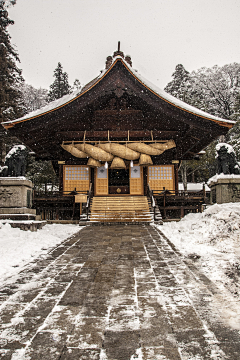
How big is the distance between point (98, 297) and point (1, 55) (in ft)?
77.9

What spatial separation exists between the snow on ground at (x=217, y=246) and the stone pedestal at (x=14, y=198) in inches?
188

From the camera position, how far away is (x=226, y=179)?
30.9ft

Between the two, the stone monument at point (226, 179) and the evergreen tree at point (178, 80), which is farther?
the evergreen tree at point (178, 80)

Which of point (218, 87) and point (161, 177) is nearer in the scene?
point (161, 177)

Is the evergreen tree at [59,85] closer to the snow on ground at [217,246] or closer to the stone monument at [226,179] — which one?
the stone monument at [226,179]

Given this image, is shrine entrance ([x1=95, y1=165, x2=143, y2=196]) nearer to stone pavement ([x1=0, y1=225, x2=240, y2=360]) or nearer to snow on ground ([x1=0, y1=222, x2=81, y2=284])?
snow on ground ([x1=0, y1=222, x2=81, y2=284])

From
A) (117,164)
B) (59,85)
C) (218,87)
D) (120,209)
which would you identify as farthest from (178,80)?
(120,209)

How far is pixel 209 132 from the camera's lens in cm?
1214

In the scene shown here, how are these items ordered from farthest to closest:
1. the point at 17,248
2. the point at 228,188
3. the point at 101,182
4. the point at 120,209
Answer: the point at 101,182
the point at 120,209
the point at 228,188
the point at 17,248

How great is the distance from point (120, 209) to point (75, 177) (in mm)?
4658

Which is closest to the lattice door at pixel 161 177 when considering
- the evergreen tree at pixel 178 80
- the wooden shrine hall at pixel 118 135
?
the wooden shrine hall at pixel 118 135

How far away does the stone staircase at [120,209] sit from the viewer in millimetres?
10858

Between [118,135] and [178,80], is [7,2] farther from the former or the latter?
[178,80]

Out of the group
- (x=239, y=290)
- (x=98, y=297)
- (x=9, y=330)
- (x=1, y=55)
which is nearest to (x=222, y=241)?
(x=239, y=290)
